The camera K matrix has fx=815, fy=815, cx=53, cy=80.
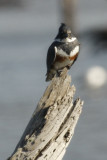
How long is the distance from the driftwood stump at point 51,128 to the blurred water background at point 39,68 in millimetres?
4112

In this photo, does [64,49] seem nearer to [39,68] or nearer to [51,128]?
[51,128]

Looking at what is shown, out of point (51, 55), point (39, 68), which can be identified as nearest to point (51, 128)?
point (51, 55)

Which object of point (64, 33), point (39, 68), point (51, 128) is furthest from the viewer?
point (39, 68)

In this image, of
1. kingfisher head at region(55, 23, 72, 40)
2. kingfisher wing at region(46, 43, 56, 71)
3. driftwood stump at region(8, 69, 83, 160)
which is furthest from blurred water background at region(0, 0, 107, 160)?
driftwood stump at region(8, 69, 83, 160)

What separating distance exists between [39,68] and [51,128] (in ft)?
30.6

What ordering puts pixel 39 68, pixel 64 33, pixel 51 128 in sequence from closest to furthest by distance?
pixel 51 128, pixel 64 33, pixel 39 68

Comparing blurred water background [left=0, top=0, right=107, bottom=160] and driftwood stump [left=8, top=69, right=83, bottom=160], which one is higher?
blurred water background [left=0, top=0, right=107, bottom=160]

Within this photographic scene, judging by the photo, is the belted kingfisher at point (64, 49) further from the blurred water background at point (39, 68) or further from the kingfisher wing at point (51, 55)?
the blurred water background at point (39, 68)

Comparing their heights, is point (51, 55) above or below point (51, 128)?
above

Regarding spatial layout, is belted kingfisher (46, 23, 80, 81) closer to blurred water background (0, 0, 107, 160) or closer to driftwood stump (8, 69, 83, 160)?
driftwood stump (8, 69, 83, 160)

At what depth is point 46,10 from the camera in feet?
75.5

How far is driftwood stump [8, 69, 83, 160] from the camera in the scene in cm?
526

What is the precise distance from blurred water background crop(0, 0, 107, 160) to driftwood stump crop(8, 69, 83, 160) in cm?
411

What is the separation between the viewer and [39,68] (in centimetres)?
1462
